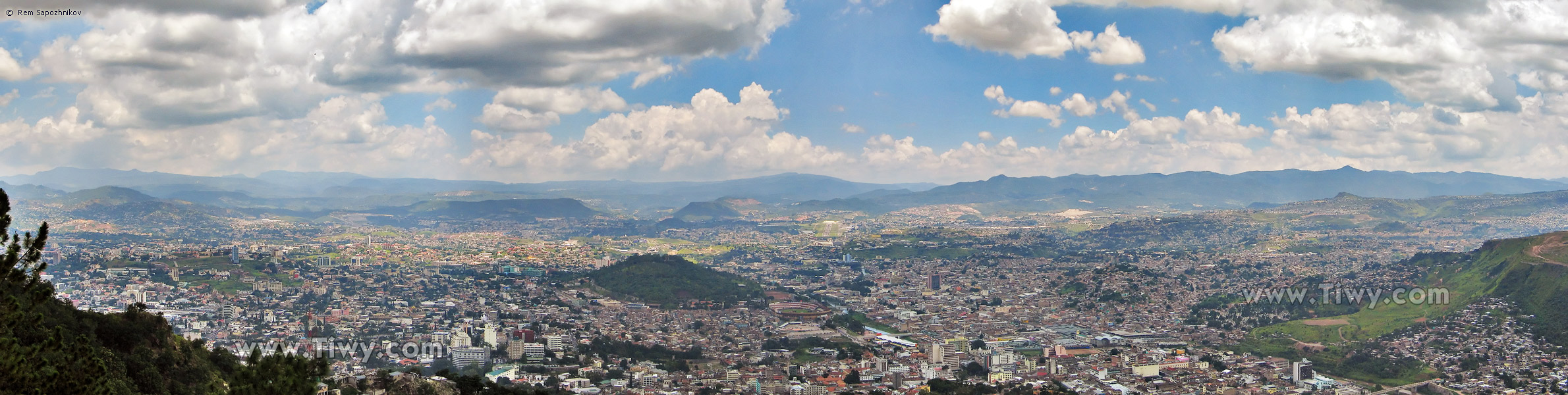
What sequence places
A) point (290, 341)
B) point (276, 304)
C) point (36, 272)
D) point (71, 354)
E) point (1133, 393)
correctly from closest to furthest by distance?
1. point (36, 272)
2. point (71, 354)
3. point (1133, 393)
4. point (290, 341)
5. point (276, 304)

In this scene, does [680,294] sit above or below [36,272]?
below

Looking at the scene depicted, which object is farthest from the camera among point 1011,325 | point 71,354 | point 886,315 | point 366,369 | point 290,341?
point 886,315

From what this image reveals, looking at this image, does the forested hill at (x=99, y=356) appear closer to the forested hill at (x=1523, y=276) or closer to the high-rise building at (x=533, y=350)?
the high-rise building at (x=533, y=350)

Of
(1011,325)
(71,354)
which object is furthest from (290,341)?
(1011,325)

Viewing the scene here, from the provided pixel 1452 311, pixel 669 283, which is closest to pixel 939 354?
pixel 1452 311

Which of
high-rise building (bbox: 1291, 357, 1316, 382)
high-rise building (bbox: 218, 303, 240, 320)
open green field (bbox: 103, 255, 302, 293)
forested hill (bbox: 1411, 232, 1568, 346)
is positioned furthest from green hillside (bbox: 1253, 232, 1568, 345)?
open green field (bbox: 103, 255, 302, 293)

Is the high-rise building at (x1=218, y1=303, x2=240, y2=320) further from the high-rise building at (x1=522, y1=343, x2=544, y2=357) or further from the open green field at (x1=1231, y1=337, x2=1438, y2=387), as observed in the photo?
the open green field at (x1=1231, y1=337, x2=1438, y2=387)

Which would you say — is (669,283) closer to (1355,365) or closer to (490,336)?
(490,336)

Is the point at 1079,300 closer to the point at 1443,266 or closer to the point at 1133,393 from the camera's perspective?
the point at 1443,266
